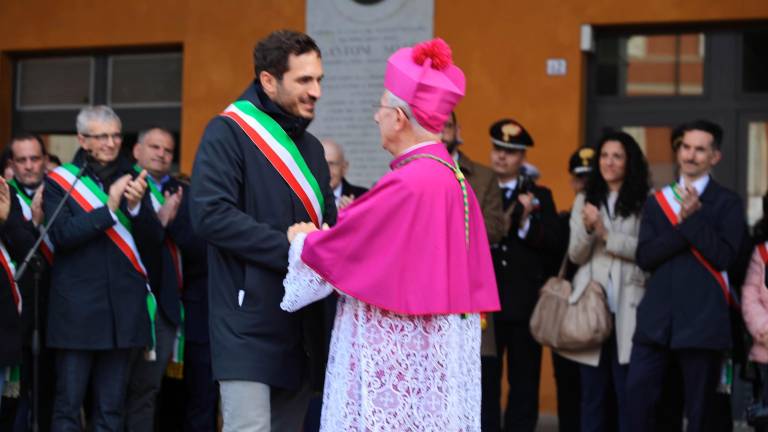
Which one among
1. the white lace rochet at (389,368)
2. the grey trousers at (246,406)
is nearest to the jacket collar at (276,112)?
the white lace rochet at (389,368)

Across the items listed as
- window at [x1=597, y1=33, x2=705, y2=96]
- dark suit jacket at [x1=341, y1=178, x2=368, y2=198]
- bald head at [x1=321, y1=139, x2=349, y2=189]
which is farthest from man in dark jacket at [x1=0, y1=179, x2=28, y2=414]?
window at [x1=597, y1=33, x2=705, y2=96]

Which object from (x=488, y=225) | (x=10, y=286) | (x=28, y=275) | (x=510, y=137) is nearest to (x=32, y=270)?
(x=28, y=275)

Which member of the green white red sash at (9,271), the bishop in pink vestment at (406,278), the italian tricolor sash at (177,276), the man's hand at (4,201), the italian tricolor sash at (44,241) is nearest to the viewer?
the bishop in pink vestment at (406,278)

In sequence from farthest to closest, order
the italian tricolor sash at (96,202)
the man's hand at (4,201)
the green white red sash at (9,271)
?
the italian tricolor sash at (96,202)
the green white red sash at (9,271)
the man's hand at (4,201)

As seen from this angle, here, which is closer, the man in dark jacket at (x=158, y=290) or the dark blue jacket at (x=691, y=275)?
the dark blue jacket at (x=691, y=275)

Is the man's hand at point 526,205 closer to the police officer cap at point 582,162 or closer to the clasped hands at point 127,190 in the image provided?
the police officer cap at point 582,162

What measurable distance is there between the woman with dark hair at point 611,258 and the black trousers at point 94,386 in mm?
2688

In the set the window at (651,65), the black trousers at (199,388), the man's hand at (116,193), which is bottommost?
the black trousers at (199,388)

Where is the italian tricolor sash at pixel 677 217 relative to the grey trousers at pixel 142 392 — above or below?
above

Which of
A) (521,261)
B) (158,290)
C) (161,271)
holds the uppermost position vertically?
(521,261)

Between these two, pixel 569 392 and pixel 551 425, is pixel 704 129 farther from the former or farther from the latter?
pixel 551 425

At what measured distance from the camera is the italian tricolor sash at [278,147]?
501cm

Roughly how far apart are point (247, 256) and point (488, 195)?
3305 millimetres

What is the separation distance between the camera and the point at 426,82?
478 cm
